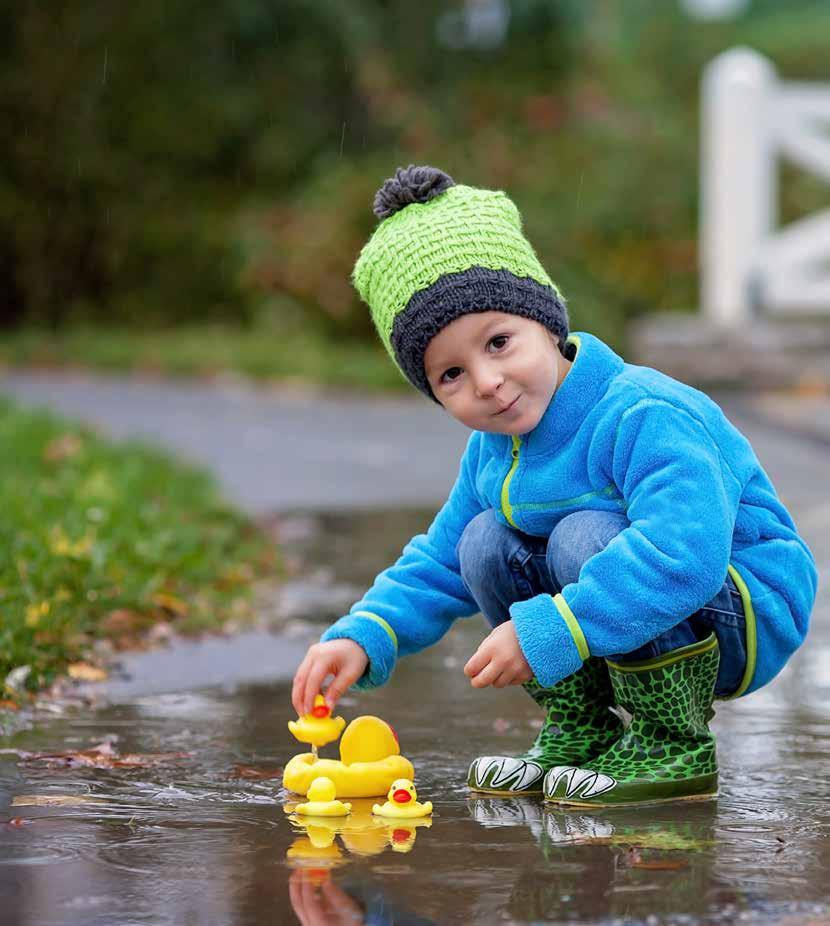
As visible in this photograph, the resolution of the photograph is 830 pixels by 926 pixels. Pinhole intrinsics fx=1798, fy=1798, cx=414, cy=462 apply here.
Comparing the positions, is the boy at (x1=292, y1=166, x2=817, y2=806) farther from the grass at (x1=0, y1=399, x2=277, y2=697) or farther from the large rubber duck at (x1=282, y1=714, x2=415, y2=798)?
the grass at (x1=0, y1=399, x2=277, y2=697)

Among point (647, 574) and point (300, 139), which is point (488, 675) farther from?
point (300, 139)

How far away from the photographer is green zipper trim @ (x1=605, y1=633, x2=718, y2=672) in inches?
121

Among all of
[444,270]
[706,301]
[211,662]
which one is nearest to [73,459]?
[211,662]

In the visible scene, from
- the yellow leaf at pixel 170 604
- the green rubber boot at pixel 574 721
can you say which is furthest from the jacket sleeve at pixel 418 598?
the yellow leaf at pixel 170 604

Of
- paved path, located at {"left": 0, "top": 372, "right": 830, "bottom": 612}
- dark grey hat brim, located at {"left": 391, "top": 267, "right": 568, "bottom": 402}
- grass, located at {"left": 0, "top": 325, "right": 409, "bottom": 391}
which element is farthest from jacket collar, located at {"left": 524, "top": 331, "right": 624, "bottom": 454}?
grass, located at {"left": 0, "top": 325, "right": 409, "bottom": 391}

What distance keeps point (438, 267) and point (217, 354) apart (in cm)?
1102

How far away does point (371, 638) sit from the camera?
3305mm

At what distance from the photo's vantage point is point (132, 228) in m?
16.4

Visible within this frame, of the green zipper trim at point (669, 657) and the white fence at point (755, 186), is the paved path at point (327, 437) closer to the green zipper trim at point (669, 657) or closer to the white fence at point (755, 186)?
the white fence at point (755, 186)

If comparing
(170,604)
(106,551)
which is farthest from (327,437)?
(170,604)

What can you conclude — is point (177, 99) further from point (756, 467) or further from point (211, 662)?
point (756, 467)

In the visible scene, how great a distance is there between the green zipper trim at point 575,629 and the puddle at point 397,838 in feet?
0.93

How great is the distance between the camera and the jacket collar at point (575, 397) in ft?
10.3

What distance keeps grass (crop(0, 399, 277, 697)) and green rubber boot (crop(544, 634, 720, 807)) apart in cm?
150
